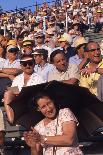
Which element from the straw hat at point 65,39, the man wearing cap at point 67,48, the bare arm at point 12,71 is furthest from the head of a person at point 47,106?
the straw hat at point 65,39

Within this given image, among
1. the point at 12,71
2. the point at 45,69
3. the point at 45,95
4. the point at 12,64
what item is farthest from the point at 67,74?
the point at 45,95

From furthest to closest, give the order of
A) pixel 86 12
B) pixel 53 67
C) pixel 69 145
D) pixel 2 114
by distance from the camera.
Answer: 1. pixel 86 12
2. pixel 53 67
3. pixel 2 114
4. pixel 69 145

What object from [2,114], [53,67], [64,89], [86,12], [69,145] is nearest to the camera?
[69,145]

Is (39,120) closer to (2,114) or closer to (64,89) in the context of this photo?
(64,89)

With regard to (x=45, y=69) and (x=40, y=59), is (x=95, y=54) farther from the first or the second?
(x=40, y=59)

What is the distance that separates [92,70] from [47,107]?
336cm

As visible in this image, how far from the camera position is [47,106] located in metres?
4.68

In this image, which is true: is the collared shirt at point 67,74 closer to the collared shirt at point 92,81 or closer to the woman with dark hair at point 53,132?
the collared shirt at point 92,81

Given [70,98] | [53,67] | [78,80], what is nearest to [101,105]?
[70,98]

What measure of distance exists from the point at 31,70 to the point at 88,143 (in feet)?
4.70

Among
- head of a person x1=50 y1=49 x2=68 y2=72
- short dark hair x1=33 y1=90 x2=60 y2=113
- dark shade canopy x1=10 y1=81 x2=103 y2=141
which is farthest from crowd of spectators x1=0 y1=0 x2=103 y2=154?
short dark hair x1=33 y1=90 x2=60 y2=113

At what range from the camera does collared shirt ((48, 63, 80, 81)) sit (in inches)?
326

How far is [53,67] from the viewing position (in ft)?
28.5

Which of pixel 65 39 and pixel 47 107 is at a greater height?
pixel 65 39
